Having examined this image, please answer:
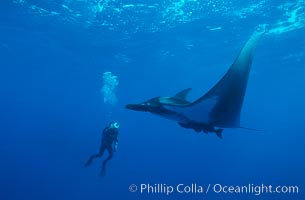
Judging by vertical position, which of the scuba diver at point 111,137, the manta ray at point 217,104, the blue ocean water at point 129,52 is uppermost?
the blue ocean water at point 129,52

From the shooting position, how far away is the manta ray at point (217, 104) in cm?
427

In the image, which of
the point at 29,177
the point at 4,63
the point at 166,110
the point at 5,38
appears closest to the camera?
the point at 166,110

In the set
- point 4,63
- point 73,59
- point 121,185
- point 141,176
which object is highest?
point 4,63

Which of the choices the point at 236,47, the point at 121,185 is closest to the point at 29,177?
the point at 121,185

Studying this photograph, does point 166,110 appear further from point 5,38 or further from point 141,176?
point 141,176

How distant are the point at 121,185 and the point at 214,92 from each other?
3770 cm

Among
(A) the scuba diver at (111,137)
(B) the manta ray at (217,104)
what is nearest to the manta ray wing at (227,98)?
(B) the manta ray at (217,104)

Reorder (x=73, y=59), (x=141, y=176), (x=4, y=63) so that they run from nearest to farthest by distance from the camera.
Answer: (x=73, y=59) < (x=4, y=63) < (x=141, y=176)

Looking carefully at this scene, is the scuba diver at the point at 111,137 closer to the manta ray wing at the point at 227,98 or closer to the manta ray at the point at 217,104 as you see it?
the manta ray at the point at 217,104

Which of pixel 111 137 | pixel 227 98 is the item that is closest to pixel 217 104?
pixel 227 98

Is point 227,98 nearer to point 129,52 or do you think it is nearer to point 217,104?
point 217,104

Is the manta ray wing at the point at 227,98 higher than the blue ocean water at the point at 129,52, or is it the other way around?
the blue ocean water at the point at 129,52

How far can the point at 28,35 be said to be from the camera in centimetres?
2355

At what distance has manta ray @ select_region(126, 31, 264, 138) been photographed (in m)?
4.27
